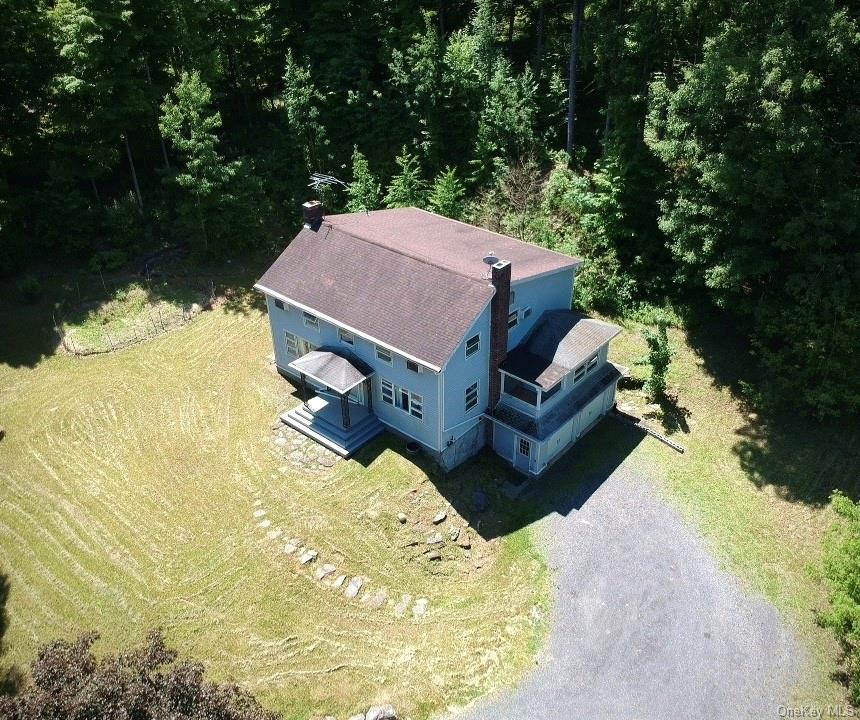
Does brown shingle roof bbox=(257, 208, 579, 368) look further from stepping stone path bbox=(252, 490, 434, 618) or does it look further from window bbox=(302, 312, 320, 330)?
stepping stone path bbox=(252, 490, 434, 618)

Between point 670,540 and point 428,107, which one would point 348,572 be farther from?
point 428,107

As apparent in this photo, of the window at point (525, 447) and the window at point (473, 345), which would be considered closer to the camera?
the window at point (473, 345)

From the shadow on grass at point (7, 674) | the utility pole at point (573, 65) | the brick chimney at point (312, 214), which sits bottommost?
the shadow on grass at point (7, 674)

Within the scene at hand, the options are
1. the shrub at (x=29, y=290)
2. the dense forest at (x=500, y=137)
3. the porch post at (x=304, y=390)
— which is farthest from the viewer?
the shrub at (x=29, y=290)

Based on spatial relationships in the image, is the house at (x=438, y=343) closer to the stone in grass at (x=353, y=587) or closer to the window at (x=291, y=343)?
the window at (x=291, y=343)

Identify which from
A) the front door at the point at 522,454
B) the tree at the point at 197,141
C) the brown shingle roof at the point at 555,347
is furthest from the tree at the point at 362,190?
the front door at the point at 522,454

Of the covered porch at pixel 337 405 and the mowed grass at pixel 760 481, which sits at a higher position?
the covered porch at pixel 337 405

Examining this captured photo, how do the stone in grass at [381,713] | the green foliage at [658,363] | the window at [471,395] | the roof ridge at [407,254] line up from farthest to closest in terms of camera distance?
the green foliage at [658,363], the window at [471,395], the roof ridge at [407,254], the stone in grass at [381,713]

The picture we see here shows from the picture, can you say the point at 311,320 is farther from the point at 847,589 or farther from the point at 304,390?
the point at 847,589
